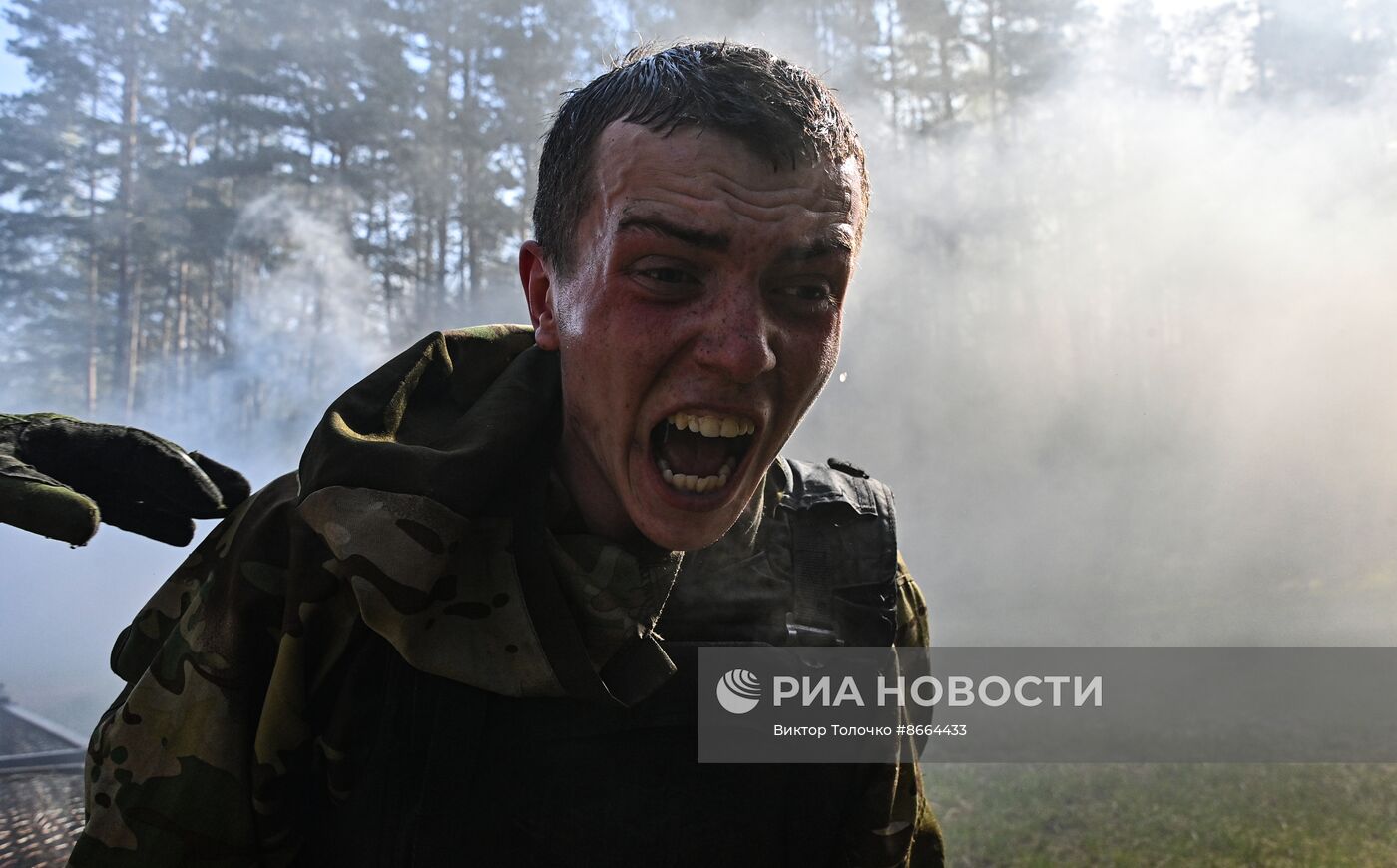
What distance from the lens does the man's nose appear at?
5.19 ft

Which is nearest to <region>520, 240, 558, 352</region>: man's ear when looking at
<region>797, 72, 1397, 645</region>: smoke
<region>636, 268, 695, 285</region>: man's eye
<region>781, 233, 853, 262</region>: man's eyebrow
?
<region>636, 268, 695, 285</region>: man's eye

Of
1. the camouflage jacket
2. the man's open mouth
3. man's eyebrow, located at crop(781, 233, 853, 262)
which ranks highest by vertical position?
man's eyebrow, located at crop(781, 233, 853, 262)

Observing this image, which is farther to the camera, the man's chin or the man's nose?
the man's chin

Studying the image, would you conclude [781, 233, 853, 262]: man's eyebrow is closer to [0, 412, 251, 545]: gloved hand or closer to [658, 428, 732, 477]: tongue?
[658, 428, 732, 477]: tongue

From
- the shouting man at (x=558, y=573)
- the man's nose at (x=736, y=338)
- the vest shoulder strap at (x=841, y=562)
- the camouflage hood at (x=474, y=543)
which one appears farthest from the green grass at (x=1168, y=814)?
the man's nose at (x=736, y=338)

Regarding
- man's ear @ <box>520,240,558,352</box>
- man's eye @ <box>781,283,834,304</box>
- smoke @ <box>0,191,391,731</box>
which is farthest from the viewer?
smoke @ <box>0,191,391,731</box>

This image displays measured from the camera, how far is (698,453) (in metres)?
1.72

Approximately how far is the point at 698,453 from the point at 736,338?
9.8 inches

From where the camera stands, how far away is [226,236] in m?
24.6

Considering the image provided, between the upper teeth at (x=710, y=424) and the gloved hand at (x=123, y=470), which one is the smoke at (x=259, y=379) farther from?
the upper teeth at (x=710, y=424)

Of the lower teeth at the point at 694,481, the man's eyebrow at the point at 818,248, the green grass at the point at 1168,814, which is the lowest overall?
the green grass at the point at 1168,814

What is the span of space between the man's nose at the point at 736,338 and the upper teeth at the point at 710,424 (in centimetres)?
9

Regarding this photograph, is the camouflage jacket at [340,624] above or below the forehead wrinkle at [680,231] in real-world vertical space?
below

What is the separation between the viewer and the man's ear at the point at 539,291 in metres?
A: 1.87
